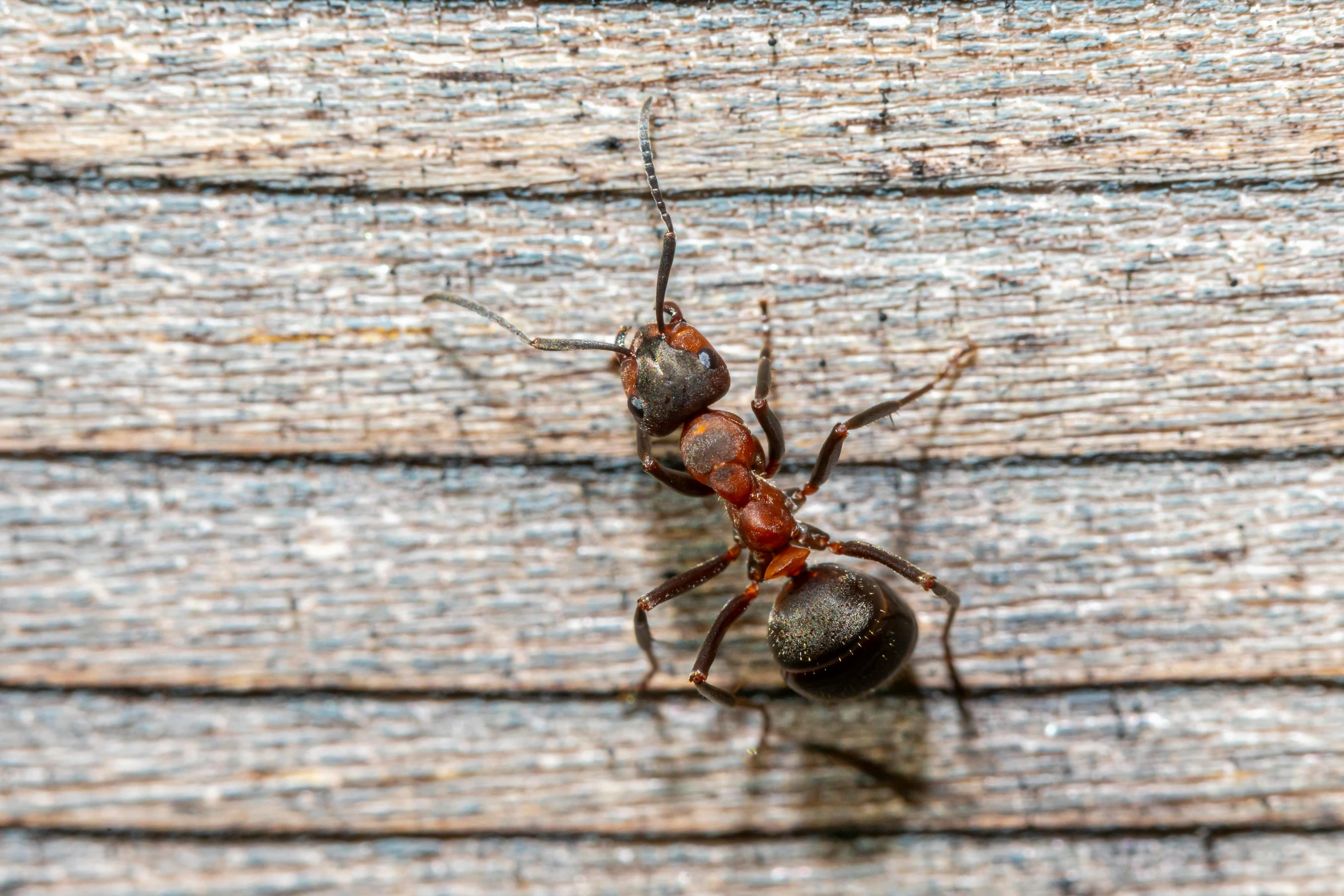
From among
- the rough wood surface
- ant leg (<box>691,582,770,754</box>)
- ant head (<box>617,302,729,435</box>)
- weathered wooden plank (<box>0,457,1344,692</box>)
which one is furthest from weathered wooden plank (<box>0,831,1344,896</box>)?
ant head (<box>617,302,729,435</box>)

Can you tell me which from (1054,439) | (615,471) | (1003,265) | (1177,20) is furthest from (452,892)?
(1177,20)

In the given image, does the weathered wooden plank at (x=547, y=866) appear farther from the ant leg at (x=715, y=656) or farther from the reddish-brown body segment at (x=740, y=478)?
the reddish-brown body segment at (x=740, y=478)

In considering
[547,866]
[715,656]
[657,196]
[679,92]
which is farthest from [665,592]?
[679,92]

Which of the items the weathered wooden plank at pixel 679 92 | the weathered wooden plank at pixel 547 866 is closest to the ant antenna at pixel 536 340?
the weathered wooden plank at pixel 679 92

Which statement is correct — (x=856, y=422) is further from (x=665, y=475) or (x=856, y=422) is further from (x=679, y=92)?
(x=679, y=92)

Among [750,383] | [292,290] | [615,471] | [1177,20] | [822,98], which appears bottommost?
[615,471]

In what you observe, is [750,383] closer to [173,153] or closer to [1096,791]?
[1096,791]
